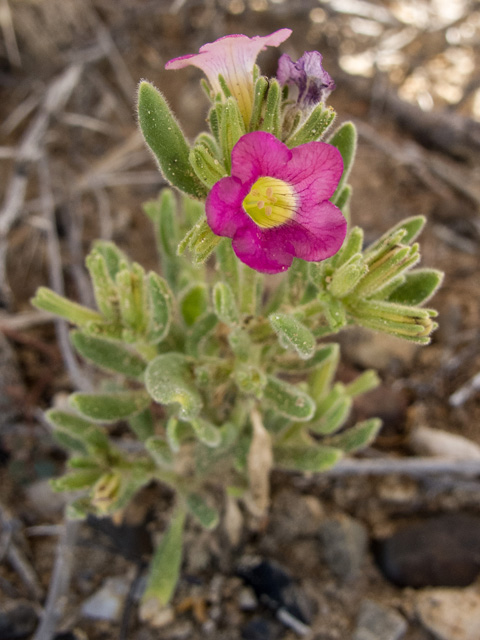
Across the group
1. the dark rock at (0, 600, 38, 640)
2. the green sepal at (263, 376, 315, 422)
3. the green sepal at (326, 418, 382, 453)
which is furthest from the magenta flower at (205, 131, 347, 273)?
the dark rock at (0, 600, 38, 640)

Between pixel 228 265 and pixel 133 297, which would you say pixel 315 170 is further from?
pixel 133 297

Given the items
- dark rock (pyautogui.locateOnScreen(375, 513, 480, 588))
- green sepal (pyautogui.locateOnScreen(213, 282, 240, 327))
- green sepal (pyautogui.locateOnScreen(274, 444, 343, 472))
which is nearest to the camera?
green sepal (pyautogui.locateOnScreen(213, 282, 240, 327))

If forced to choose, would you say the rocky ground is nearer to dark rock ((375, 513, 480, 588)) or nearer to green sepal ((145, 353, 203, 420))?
dark rock ((375, 513, 480, 588))

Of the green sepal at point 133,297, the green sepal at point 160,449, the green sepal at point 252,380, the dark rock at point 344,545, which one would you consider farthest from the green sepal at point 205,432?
the dark rock at point 344,545

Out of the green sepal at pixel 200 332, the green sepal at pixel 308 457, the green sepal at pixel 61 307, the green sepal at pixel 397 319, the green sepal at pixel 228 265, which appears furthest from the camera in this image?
the green sepal at pixel 308 457

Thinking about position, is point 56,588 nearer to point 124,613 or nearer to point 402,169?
point 124,613

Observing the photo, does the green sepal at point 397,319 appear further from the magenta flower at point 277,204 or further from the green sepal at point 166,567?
the green sepal at point 166,567
